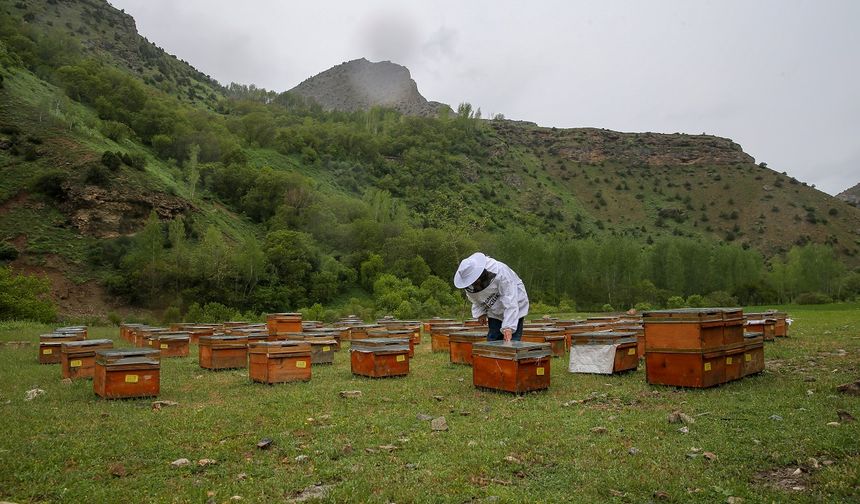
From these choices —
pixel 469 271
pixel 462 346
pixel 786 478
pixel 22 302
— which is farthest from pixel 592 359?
pixel 22 302

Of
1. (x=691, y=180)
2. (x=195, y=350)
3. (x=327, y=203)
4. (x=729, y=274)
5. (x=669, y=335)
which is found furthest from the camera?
(x=691, y=180)

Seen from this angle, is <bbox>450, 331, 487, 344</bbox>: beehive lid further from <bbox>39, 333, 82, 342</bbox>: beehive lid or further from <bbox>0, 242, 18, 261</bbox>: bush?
<bbox>0, 242, 18, 261</bbox>: bush

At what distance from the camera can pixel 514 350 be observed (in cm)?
869

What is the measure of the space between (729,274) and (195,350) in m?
58.3

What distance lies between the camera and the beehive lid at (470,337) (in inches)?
492

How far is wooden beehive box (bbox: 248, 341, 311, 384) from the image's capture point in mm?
10883

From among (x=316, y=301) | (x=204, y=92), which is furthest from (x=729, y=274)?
(x=204, y=92)

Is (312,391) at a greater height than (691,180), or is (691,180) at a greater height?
(691,180)

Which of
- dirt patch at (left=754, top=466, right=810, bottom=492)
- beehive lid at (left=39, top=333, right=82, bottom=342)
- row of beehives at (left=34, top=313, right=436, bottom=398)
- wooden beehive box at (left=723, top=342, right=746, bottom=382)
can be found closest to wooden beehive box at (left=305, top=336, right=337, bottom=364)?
row of beehives at (left=34, top=313, right=436, bottom=398)

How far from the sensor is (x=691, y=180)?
112625 millimetres

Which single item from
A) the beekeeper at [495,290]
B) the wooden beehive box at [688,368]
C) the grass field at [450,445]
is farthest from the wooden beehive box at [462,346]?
the wooden beehive box at [688,368]

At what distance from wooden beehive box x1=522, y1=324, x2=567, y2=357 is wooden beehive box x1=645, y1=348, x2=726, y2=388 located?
511 centimetres

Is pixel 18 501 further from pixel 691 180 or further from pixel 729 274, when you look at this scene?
pixel 691 180

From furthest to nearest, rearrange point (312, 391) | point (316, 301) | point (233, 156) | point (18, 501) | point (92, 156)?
point (233, 156)
point (92, 156)
point (316, 301)
point (312, 391)
point (18, 501)
